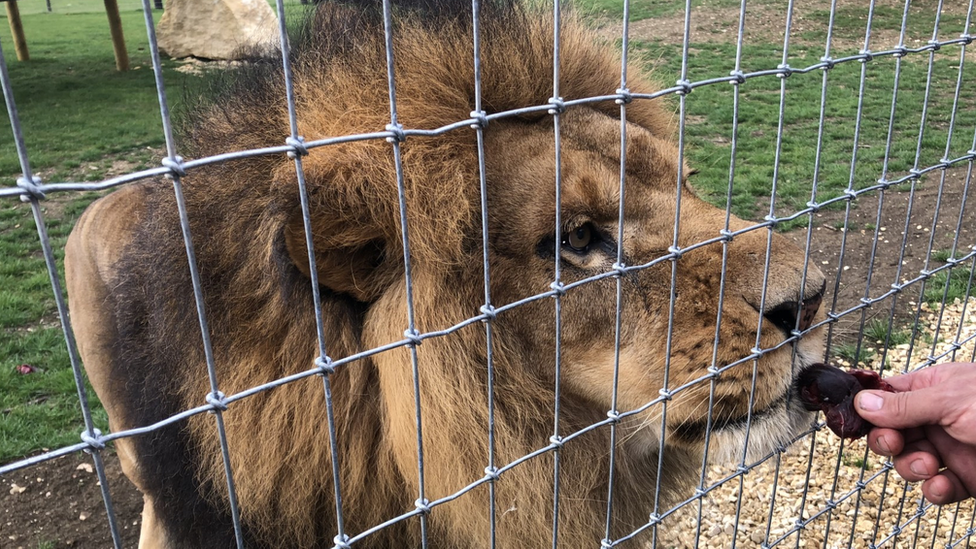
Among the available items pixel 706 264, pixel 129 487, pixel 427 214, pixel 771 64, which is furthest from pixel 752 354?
pixel 771 64

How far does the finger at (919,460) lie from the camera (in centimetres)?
186

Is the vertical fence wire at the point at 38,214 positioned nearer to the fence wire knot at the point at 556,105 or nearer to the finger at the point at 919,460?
the fence wire knot at the point at 556,105

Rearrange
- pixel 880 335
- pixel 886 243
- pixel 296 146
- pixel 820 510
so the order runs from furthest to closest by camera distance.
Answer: pixel 886 243, pixel 880 335, pixel 820 510, pixel 296 146

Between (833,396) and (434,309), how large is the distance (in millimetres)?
993

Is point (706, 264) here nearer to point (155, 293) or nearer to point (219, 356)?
point (219, 356)

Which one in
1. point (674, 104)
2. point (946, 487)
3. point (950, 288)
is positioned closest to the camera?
point (946, 487)

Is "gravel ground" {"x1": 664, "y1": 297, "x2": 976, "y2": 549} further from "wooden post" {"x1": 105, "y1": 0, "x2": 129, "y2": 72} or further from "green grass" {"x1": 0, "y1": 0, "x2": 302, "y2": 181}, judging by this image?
"wooden post" {"x1": 105, "y1": 0, "x2": 129, "y2": 72}

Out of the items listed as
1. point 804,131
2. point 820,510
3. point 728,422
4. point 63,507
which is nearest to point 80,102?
point 63,507

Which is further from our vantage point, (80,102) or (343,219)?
(80,102)

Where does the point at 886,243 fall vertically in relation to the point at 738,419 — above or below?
below

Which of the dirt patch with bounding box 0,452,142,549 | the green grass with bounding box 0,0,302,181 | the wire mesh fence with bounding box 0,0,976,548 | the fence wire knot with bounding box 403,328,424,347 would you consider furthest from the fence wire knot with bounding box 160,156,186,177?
the green grass with bounding box 0,0,302,181

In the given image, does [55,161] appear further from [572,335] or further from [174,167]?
[174,167]

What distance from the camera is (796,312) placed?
67.5 inches

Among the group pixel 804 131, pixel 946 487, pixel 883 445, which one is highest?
pixel 883 445
